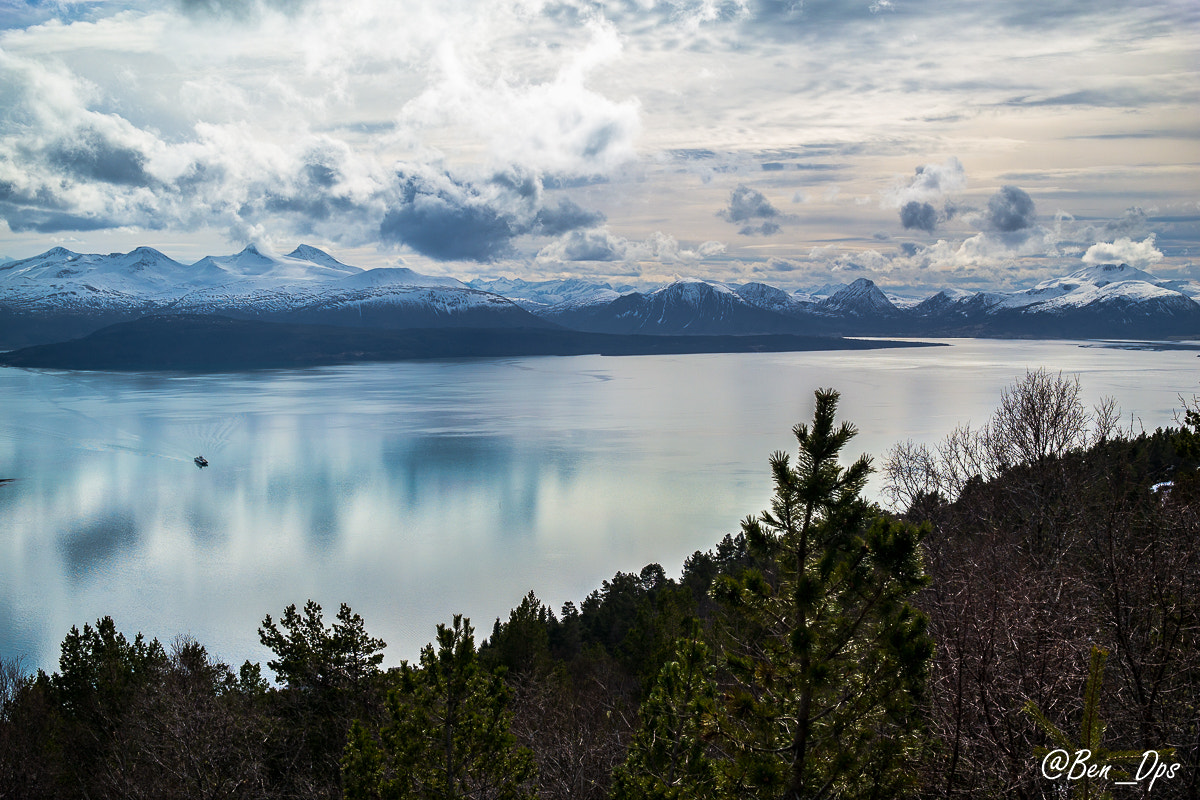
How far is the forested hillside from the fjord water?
12.5 meters

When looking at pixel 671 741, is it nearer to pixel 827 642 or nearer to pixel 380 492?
pixel 827 642

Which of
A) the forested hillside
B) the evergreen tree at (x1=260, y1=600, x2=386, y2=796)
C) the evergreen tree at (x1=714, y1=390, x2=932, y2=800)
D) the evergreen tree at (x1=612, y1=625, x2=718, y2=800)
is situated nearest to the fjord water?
the evergreen tree at (x1=260, y1=600, x2=386, y2=796)

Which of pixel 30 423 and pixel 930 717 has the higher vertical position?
pixel 930 717

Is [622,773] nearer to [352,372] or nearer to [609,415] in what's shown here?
[609,415]

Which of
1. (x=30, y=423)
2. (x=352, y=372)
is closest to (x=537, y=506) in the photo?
(x=30, y=423)

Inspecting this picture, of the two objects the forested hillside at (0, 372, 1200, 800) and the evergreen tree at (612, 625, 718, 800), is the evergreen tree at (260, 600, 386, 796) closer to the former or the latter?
the forested hillside at (0, 372, 1200, 800)

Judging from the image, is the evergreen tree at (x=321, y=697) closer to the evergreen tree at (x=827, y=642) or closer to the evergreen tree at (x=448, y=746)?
the evergreen tree at (x=448, y=746)

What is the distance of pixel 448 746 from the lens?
7.69m

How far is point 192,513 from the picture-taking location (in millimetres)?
40906

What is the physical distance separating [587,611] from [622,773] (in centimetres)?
1854

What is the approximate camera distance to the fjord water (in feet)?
95.6

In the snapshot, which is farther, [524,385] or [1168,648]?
[524,385]

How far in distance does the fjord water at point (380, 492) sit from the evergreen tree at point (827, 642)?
66.5ft

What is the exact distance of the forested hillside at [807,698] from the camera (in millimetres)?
5484
